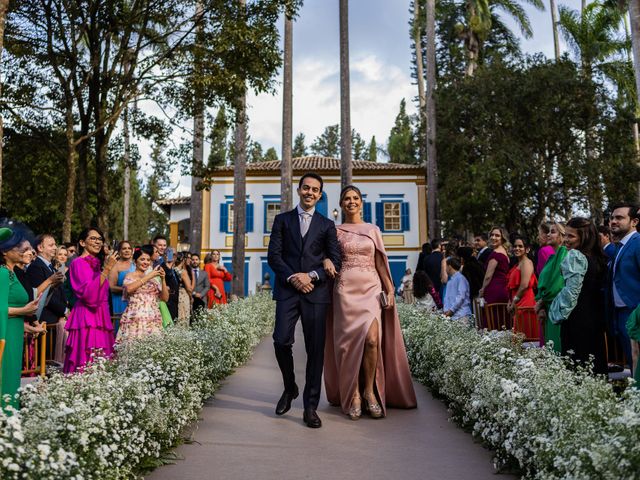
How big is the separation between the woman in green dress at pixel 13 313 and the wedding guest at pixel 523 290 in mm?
5767

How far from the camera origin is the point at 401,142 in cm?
5675

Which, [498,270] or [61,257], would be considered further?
[61,257]

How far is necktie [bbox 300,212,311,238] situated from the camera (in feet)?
20.6

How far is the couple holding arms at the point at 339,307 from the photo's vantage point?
6.11m

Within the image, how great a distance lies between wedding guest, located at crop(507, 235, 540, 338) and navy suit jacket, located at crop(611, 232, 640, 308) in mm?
2606

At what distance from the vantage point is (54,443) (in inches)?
130

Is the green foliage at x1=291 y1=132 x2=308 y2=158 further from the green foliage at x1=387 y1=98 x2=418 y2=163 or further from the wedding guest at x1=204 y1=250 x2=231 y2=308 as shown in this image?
the wedding guest at x1=204 y1=250 x2=231 y2=308

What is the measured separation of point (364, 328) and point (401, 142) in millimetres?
51614

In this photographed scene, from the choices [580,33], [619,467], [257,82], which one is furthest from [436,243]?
[580,33]

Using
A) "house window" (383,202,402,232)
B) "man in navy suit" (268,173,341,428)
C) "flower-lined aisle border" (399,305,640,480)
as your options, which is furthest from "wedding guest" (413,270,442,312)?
"house window" (383,202,402,232)

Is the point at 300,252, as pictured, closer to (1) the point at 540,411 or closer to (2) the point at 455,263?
(1) the point at 540,411

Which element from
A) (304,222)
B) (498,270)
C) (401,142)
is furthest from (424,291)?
(401,142)

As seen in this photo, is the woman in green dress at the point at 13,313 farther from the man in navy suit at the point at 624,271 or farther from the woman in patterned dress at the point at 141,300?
A: the man in navy suit at the point at 624,271

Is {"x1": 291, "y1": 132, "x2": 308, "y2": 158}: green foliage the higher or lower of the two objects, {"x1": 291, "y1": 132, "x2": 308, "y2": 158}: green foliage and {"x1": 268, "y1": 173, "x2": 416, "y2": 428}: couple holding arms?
the higher
